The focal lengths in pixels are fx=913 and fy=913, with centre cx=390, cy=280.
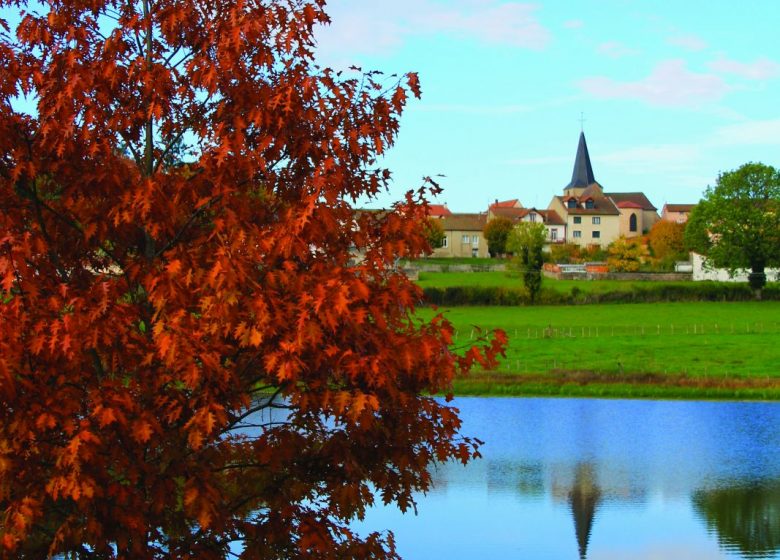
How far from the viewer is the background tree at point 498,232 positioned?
400ft

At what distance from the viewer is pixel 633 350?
44906 millimetres

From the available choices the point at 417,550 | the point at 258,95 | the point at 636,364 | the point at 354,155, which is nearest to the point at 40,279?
the point at 258,95

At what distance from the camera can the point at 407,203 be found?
8367mm

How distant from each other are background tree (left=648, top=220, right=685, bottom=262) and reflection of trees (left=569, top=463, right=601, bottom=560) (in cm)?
8971

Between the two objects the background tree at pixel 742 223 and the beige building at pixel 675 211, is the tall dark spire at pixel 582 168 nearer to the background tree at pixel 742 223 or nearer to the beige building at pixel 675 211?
the beige building at pixel 675 211

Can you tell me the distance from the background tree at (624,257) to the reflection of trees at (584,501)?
2875 inches

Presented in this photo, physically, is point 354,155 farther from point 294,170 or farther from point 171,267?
point 171,267

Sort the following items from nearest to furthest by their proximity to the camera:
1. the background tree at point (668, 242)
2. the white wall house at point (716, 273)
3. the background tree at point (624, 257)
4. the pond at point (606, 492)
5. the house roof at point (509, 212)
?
1. the pond at point (606, 492)
2. the white wall house at point (716, 273)
3. the background tree at point (624, 257)
4. the background tree at point (668, 242)
5. the house roof at point (509, 212)

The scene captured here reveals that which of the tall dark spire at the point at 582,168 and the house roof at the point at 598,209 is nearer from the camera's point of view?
the house roof at the point at 598,209

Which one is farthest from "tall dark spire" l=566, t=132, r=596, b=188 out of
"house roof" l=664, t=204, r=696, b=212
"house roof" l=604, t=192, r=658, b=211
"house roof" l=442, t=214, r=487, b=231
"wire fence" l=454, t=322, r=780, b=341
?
"wire fence" l=454, t=322, r=780, b=341

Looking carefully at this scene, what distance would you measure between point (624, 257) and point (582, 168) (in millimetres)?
63700

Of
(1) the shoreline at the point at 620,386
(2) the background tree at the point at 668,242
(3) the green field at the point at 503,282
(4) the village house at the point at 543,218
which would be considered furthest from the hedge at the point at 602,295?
(4) the village house at the point at 543,218

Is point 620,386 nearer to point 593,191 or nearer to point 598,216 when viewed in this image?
point 598,216

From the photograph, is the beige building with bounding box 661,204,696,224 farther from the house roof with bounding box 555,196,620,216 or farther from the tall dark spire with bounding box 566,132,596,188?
the house roof with bounding box 555,196,620,216
